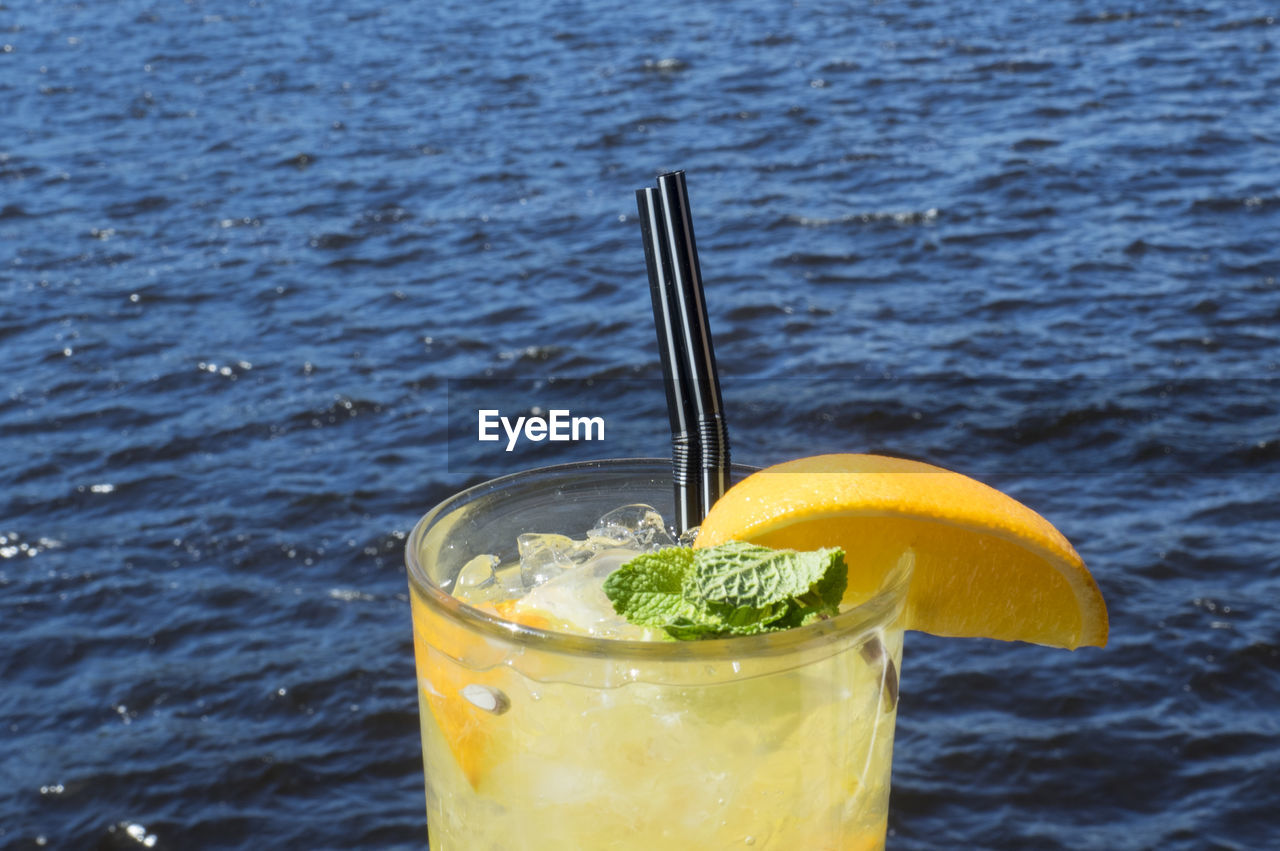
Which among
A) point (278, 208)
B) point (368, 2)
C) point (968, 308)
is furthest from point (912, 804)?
point (368, 2)

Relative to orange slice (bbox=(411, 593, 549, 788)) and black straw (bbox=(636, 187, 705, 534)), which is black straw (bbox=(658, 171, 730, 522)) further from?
orange slice (bbox=(411, 593, 549, 788))

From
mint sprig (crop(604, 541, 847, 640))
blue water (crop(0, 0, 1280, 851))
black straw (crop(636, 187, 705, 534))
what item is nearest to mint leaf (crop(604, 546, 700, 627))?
mint sprig (crop(604, 541, 847, 640))

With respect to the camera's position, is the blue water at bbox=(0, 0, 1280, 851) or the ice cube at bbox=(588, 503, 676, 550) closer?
the ice cube at bbox=(588, 503, 676, 550)

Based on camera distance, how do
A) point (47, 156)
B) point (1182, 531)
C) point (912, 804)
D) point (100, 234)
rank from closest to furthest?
point (912, 804) → point (1182, 531) → point (100, 234) → point (47, 156)

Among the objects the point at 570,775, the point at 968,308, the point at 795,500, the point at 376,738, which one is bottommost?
the point at 376,738

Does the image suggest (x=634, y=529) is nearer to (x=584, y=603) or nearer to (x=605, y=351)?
(x=584, y=603)

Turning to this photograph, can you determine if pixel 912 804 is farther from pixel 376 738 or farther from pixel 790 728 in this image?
pixel 790 728

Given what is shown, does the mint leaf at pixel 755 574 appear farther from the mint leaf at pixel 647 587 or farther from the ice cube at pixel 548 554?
the ice cube at pixel 548 554

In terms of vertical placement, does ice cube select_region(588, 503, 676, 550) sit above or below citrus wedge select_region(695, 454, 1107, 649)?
below
